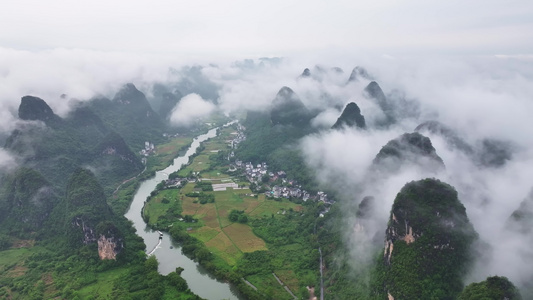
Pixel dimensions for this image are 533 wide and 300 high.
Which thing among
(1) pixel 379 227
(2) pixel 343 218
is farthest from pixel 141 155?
(1) pixel 379 227

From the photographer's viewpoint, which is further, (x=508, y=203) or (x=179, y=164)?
(x=179, y=164)

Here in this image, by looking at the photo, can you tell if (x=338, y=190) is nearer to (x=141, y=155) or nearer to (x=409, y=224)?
(x=409, y=224)

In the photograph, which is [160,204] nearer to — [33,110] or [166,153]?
[166,153]

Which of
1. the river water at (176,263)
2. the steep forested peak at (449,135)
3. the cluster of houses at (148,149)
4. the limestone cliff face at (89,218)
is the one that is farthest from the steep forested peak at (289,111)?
the limestone cliff face at (89,218)

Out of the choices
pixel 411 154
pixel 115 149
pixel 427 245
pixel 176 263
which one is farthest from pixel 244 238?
pixel 115 149

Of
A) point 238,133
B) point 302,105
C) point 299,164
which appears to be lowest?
point 238,133

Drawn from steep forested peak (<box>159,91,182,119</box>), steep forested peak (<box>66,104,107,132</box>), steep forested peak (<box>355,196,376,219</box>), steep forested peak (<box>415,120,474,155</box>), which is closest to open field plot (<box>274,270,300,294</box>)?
steep forested peak (<box>355,196,376,219</box>)
